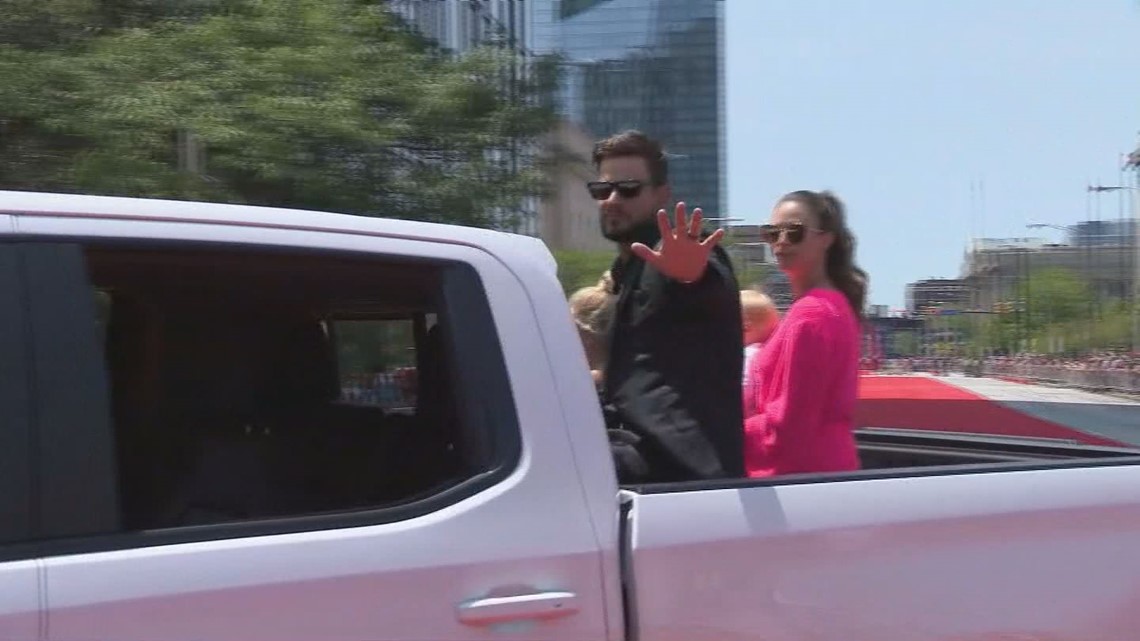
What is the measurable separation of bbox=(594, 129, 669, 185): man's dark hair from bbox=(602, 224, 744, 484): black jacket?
50 centimetres

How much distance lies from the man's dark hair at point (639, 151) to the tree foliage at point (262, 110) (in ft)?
9.69

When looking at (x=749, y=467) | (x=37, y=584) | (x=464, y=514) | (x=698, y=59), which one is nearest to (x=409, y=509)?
(x=464, y=514)

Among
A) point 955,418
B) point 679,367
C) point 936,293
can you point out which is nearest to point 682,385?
point 679,367

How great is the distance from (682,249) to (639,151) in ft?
2.09

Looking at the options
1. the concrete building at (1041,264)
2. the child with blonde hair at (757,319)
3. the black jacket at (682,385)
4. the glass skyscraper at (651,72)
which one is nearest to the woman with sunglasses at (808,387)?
the black jacket at (682,385)

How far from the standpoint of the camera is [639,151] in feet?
11.7

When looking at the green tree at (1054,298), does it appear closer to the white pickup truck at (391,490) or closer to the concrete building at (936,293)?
the concrete building at (936,293)

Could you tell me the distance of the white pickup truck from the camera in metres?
2.24

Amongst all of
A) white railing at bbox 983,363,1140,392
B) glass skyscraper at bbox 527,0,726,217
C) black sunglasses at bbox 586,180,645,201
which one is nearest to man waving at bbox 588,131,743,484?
black sunglasses at bbox 586,180,645,201

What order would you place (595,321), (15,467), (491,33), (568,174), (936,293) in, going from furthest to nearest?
(936,293) → (491,33) → (568,174) → (595,321) → (15,467)

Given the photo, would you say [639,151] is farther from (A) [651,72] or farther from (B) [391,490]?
(A) [651,72]

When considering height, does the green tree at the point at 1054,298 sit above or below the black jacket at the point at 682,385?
below

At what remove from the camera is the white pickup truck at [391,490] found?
7.36 feet

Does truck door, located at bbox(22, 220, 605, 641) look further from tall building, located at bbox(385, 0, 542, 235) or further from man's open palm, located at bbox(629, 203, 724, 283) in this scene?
tall building, located at bbox(385, 0, 542, 235)
